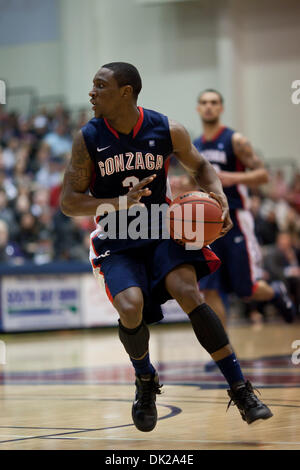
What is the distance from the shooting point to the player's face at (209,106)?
788cm

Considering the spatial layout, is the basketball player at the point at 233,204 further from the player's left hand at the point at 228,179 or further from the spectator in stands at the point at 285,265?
the spectator in stands at the point at 285,265

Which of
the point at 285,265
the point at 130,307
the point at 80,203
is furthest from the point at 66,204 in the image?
the point at 285,265

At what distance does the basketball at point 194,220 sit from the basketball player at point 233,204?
294cm

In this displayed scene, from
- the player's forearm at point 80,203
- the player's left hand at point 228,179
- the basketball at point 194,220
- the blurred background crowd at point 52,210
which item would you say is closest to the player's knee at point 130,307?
the basketball at point 194,220

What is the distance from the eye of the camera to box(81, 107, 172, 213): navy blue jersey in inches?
189

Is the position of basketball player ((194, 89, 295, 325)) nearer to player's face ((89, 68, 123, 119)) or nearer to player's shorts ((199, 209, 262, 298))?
player's shorts ((199, 209, 262, 298))

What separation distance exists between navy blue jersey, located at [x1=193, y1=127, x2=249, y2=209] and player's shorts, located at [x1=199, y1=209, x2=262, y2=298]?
12 cm

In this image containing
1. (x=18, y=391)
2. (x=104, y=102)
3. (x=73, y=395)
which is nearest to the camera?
(x=104, y=102)

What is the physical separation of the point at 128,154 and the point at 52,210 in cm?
1069

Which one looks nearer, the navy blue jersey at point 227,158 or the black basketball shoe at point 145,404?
the black basketball shoe at point 145,404

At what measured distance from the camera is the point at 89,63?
71.3ft
